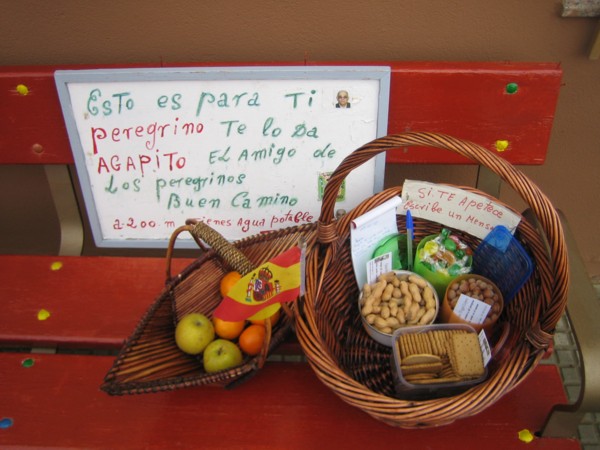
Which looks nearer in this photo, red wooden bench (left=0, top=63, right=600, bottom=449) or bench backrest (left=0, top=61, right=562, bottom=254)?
red wooden bench (left=0, top=63, right=600, bottom=449)

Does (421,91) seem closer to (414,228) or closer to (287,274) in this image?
(414,228)

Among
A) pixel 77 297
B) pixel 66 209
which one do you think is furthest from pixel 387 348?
pixel 66 209

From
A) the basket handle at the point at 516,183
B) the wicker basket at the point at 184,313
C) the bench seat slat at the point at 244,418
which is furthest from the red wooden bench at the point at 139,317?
the basket handle at the point at 516,183

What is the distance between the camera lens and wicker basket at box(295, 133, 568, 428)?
0.97 meters

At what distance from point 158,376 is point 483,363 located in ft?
2.38

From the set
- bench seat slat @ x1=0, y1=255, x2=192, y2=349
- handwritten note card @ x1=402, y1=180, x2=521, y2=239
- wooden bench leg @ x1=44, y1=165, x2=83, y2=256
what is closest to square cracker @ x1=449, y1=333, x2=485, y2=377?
handwritten note card @ x1=402, y1=180, x2=521, y2=239

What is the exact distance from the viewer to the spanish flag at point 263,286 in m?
1.05

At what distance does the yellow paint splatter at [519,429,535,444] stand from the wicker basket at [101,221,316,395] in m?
0.57

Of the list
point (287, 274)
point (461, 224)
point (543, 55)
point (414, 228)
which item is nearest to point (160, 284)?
point (287, 274)

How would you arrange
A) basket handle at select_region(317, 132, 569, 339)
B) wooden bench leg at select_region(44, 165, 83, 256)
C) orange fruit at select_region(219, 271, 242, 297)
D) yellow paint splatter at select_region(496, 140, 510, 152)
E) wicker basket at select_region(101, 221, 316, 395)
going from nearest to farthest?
basket handle at select_region(317, 132, 569, 339) → wicker basket at select_region(101, 221, 316, 395) → orange fruit at select_region(219, 271, 242, 297) → yellow paint splatter at select_region(496, 140, 510, 152) → wooden bench leg at select_region(44, 165, 83, 256)

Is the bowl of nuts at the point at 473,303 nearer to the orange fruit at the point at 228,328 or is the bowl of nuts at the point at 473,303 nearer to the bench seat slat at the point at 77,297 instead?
the orange fruit at the point at 228,328

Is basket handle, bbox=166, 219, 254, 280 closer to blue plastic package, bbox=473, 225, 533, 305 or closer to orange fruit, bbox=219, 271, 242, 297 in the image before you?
orange fruit, bbox=219, 271, 242, 297

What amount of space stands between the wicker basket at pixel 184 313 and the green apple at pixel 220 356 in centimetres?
3

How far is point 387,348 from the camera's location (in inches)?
50.4
